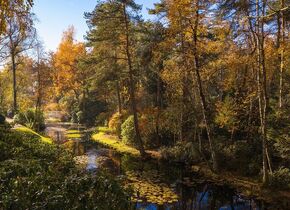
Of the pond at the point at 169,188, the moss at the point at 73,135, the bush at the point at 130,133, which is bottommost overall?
the pond at the point at 169,188

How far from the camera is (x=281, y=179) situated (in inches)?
525

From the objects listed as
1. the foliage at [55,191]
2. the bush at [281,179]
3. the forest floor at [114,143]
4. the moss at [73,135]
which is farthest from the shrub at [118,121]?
the foliage at [55,191]

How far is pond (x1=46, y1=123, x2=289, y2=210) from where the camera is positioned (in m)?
12.0

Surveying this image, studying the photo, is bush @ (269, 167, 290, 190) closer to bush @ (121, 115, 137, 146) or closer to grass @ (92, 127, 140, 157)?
grass @ (92, 127, 140, 157)

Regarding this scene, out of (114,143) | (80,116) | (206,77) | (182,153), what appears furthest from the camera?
(80,116)

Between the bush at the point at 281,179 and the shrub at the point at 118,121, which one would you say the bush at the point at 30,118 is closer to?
the shrub at the point at 118,121

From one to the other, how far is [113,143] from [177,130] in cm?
666

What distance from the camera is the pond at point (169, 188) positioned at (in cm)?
1204

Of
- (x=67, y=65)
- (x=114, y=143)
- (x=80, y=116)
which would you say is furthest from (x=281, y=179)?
(x=67, y=65)

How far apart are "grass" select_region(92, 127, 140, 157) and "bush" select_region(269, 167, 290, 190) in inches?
370

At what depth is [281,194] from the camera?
1284 cm

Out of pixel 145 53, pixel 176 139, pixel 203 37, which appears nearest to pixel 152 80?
pixel 145 53

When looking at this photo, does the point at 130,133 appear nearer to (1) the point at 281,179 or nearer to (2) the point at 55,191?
(1) the point at 281,179

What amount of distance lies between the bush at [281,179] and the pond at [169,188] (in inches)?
48.8
